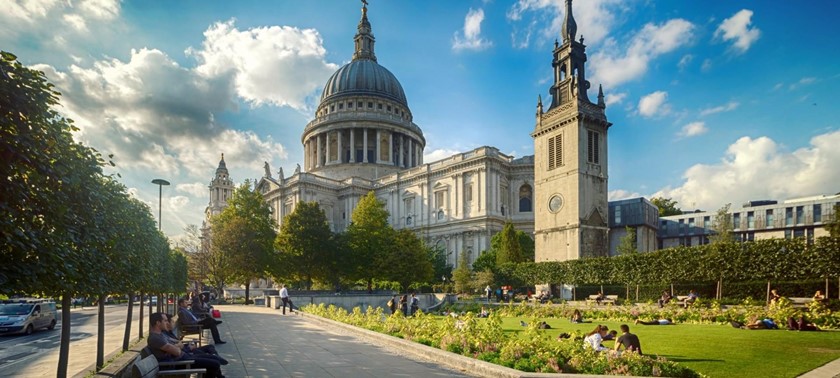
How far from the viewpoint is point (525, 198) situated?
72.1 m

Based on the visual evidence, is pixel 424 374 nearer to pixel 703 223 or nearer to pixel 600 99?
pixel 600 99

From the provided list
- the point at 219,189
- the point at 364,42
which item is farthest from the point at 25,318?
the point at 219,189

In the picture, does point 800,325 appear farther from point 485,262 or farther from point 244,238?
point 244,238

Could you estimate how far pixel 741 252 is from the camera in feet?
99.6

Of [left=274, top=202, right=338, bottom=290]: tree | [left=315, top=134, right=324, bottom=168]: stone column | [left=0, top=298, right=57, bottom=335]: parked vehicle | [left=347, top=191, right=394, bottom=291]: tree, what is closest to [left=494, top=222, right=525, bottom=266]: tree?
[left=347, top=191, right=394, bottom=291]: tree

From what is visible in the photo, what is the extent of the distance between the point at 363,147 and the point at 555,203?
164 ft

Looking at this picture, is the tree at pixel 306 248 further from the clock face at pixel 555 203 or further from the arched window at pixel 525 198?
the arched window at pixel 525 198

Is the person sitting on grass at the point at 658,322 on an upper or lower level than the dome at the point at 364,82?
lower

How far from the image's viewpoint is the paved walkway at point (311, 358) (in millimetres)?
10925

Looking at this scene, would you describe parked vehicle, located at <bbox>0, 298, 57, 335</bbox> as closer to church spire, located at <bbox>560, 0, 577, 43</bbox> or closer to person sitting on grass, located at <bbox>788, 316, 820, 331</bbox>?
person sitting on grass, located at <bbox>788, 316, 820, 331</bbox>

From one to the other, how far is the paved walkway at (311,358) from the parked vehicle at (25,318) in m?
10.7

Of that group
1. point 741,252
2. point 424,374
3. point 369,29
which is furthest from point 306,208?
point 369,29

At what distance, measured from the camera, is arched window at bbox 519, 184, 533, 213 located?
236 feet

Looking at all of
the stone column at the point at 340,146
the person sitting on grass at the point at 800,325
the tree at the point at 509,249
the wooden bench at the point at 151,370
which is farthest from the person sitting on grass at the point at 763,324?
the stone column at the point at 340,146
